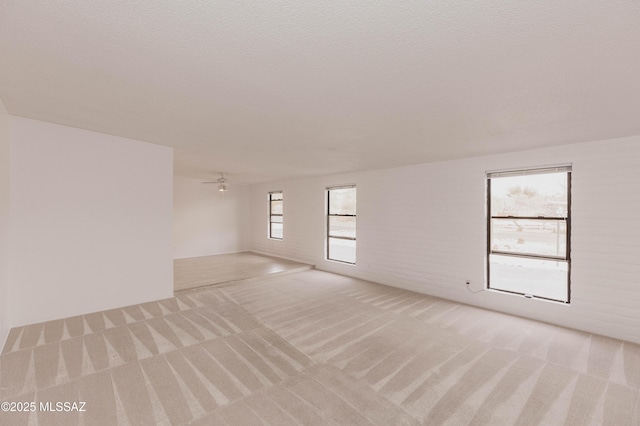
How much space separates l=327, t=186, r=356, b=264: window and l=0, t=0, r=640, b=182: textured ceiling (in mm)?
3336

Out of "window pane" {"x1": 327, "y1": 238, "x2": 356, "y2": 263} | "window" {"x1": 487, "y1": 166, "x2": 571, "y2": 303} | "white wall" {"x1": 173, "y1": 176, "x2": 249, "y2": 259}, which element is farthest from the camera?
"white wall" {"x1": 173, "y1": 176, "x2": 249, "y2": 259}

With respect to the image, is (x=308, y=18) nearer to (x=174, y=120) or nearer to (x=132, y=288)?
(x=174, y=120)

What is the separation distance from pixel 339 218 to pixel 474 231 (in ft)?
10.2

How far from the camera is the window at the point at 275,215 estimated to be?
8.72 meters

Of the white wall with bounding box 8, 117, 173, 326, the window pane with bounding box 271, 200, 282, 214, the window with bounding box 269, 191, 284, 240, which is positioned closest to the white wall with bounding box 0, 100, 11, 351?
the white wall with bounding box 8, 117, 173, 326

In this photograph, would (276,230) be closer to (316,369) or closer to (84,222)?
(84,222)

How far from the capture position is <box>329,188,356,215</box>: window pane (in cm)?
675

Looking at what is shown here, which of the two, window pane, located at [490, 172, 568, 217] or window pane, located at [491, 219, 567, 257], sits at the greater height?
window pane, located at [490, 172, 568, 217]

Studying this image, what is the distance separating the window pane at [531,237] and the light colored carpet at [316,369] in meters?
A: 1.03

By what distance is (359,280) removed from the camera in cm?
600

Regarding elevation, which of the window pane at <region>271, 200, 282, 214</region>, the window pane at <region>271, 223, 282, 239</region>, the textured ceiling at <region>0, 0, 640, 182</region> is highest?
the textured ceiling at <region>0, 0, 640, 182</region>

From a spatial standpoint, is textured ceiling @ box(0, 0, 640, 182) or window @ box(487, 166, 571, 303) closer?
textured ceiling @ box(0, 0, 640, 182)

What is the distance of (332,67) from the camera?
1.85 metres

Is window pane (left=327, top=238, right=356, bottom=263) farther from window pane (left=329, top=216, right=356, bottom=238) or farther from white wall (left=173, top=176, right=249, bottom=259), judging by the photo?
white wall (left=173, top=176, right=249, bottom=259)
